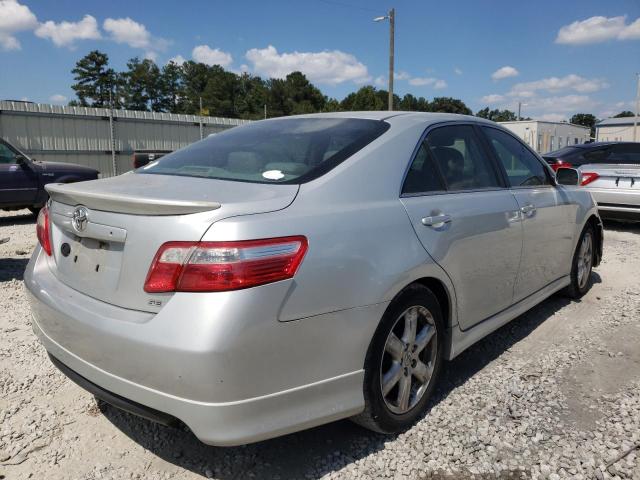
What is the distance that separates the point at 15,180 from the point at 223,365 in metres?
9.14

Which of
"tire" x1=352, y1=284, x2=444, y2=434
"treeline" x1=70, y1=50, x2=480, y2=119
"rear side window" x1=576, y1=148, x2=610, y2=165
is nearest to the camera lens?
"tire" x1=352, y1=284, x2=444, y2=434

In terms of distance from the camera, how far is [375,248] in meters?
2.26

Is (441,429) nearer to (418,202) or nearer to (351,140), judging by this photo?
(418,202)

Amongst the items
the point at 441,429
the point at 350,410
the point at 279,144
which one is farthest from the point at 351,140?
the point at 441,429

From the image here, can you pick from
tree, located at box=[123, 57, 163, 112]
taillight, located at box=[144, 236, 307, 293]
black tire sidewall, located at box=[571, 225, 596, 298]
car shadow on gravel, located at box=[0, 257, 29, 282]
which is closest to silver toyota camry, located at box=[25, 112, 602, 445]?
taillight, located at box=[144, 236, 307, 293]

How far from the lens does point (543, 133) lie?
44438 mm

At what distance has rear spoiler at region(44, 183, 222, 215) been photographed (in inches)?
75.9

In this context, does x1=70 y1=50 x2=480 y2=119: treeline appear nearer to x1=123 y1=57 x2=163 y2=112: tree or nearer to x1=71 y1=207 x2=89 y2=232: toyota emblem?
x1=123 y1=57 x2=163 y2=112: tree

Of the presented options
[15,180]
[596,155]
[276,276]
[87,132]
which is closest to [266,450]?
[276,276]

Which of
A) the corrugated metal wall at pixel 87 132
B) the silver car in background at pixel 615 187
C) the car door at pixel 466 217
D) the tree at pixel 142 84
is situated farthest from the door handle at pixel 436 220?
the tree at pixel 142 84

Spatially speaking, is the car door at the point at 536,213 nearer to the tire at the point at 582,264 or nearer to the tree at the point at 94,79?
the tire at the point at 582,264

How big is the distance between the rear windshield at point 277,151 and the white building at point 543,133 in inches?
1514

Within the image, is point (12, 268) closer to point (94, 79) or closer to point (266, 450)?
point (266, 450)

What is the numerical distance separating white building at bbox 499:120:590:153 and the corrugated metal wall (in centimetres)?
2750
